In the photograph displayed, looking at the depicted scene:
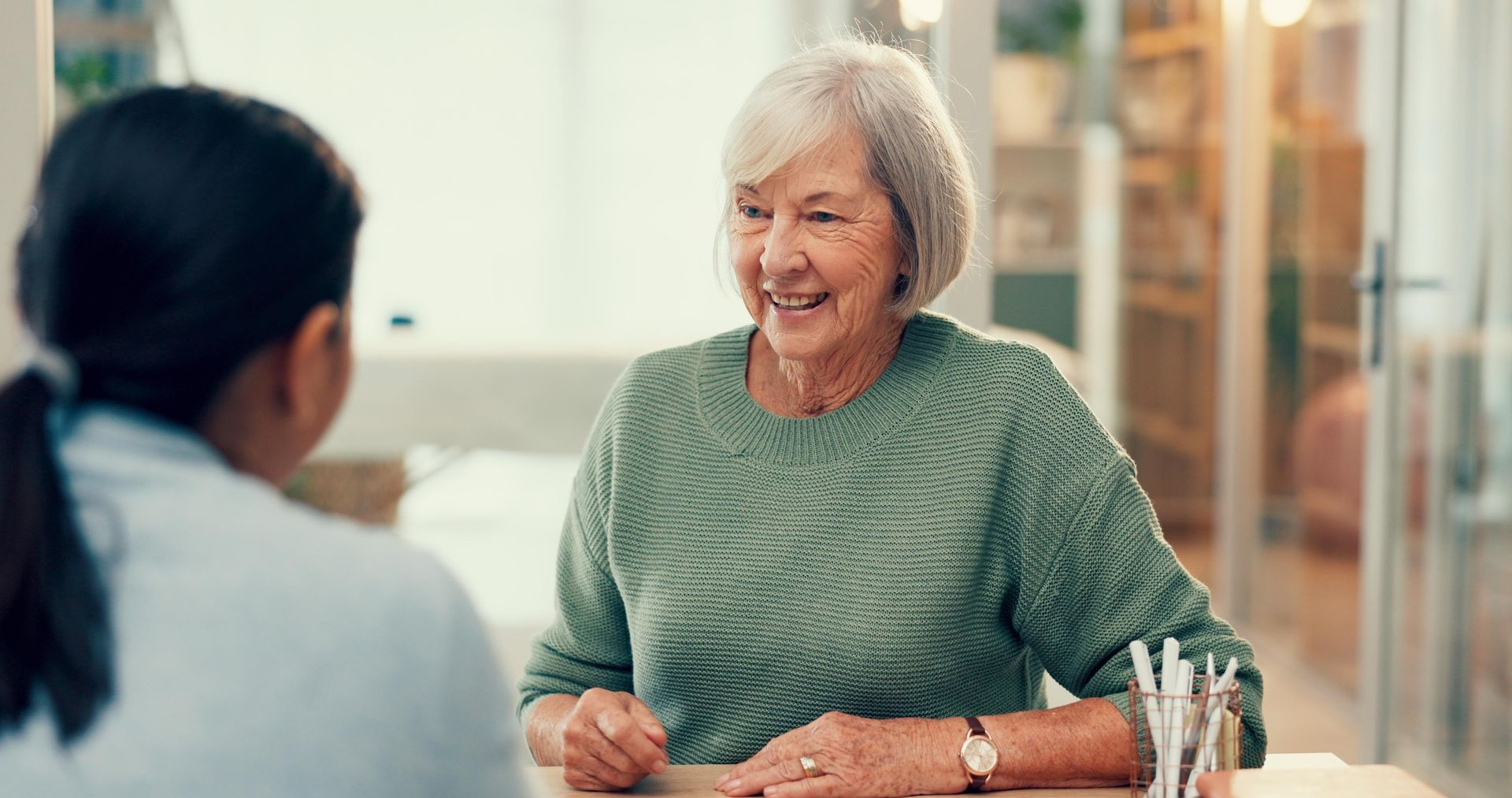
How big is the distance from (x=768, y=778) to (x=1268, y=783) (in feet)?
1.33

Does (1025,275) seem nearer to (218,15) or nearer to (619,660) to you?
(218,15)

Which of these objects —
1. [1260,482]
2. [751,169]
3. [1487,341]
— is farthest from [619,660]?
[1260,482]

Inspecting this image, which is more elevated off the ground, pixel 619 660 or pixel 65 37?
pixel 65 37

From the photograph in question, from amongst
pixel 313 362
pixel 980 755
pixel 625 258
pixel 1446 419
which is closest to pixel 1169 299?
pixel 1446 419

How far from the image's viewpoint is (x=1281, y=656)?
401 centimetres

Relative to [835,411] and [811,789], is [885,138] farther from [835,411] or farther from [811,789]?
[811,789]

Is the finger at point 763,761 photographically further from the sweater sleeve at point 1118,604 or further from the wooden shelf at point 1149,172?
the wooden shelf at point 1149,172

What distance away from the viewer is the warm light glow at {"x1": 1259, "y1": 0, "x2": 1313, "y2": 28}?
385 centimetres

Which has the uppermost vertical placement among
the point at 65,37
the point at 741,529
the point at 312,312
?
the point at 65,37

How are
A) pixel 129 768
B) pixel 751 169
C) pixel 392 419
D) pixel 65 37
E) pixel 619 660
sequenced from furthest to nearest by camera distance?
pixel 392 419 < pixel 65 37 < pixel 619 660 < pixel 751 169 < pixel 129 768

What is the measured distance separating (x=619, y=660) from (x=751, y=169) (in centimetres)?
55

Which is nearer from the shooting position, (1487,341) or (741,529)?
(741,529)

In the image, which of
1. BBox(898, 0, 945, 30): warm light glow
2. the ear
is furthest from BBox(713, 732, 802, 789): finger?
BBox(898, 0, 945, 30): warm light glow

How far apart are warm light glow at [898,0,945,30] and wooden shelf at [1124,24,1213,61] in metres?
2.96
